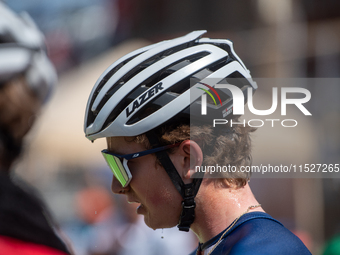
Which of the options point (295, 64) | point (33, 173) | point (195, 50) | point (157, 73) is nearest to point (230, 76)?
point (195, 50)

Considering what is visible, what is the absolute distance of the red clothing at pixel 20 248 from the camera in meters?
0.87

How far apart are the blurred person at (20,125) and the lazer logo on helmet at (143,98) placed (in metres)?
0.48

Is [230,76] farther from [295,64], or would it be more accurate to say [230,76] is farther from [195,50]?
[295,64]

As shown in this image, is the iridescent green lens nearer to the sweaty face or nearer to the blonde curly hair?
the sweaty face

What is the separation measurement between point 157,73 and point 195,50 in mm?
317

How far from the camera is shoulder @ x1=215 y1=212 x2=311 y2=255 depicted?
146 centimetres

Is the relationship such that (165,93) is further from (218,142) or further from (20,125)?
(20,125)

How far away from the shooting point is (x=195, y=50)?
2070 millimetres

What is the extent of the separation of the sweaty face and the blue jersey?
0.35m

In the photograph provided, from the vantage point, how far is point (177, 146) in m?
1.87

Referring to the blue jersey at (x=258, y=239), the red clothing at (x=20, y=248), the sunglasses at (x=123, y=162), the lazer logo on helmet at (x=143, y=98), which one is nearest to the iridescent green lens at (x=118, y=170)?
the sunglasses at (x=123, y=162)

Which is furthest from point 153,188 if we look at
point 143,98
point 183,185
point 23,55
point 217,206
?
point 23,55

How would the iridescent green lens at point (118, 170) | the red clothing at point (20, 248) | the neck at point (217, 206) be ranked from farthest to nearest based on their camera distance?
the iridescent green lens at point (118, 170) < the neck at point (217, 206) < the red clothing at point (20, 248)

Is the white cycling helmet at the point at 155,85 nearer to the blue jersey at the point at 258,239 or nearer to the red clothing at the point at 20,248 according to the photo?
the blue jersey at the point at 258,239
